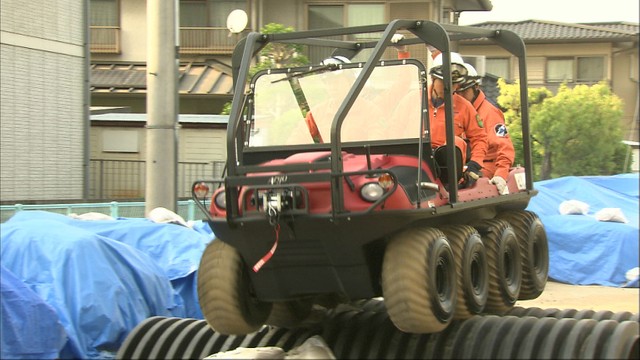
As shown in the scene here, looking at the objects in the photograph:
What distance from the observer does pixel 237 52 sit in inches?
278

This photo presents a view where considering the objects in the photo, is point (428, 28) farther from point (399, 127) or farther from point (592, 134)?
point (592, 134)

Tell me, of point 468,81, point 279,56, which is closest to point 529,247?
point 468,81

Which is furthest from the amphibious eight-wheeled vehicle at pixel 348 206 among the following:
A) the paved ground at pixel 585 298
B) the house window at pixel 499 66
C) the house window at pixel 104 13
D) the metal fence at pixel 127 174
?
the house window at pixel 104 13

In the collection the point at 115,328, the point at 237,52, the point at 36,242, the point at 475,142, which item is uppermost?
the point at 237,52

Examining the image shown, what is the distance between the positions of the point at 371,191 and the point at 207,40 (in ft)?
78.1

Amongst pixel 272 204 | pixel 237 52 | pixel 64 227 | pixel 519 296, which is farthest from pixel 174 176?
pixel 272 204

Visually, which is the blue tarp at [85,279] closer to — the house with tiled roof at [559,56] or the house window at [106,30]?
the house with tiled roof at [559,56]

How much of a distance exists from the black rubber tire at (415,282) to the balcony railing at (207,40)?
76.4ft

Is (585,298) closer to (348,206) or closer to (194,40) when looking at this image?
(348,206)

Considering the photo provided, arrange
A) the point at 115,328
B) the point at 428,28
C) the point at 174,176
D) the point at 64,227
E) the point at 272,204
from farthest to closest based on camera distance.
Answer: the point at 174,176, the point at 64,227, the point at 115,328, the point at 428,28, the point at 272,204

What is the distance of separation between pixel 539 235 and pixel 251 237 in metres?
3.03

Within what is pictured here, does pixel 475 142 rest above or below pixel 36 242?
above

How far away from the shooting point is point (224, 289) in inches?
235

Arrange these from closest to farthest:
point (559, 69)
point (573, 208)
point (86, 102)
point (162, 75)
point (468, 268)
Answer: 1. point (468, 268)
2. point (162, 75)
3. point (573, 208)
4. point (86, 102)
5. point (559, 69)
